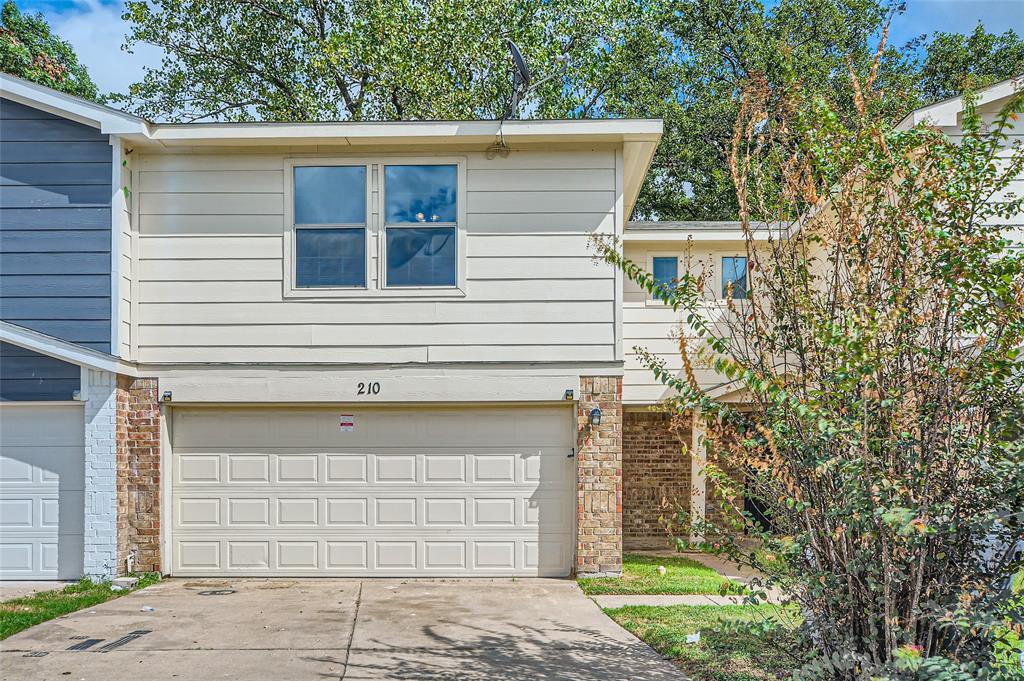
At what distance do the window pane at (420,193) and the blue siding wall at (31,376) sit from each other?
12.3ft

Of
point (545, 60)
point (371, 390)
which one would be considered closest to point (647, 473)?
point (371, 390)

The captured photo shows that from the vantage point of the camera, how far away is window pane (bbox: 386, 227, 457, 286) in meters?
9.04

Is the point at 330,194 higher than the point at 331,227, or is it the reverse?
the point at 330,194

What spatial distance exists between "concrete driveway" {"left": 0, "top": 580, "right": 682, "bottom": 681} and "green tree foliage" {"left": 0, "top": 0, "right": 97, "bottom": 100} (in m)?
15.7

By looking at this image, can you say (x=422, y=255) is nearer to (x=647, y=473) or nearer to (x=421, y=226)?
(x=421, y=226)

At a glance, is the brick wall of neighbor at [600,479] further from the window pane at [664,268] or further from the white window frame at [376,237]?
the window pane at [664,268]

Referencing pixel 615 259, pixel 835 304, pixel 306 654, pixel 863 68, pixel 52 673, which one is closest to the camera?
pixel 835 304

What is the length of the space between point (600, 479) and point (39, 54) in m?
18.9

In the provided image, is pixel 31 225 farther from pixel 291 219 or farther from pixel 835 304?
pixel 835 304

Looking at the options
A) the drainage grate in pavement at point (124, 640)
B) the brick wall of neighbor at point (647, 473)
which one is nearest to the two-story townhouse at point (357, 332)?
the drainage grate in pavement at point (124, 640)

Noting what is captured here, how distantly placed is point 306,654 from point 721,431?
3.58m

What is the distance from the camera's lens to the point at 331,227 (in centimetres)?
905

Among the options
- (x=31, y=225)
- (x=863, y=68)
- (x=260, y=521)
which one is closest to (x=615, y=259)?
(x=260, y=521)

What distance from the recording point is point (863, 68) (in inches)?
767
